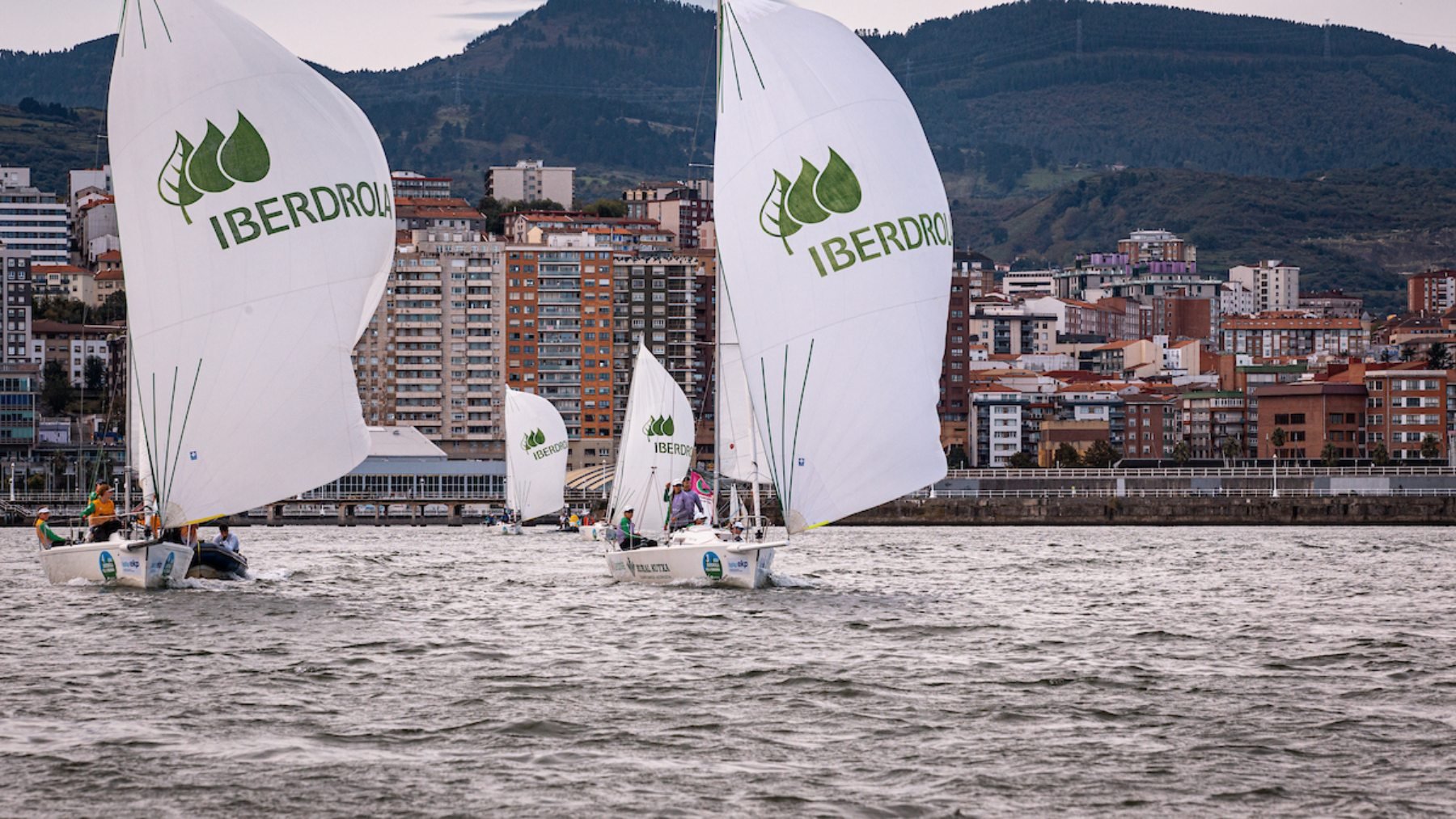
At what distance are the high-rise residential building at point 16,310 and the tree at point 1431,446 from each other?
96.3m

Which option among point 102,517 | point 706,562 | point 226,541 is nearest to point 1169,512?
point 706,562

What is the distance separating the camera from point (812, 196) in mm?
25578

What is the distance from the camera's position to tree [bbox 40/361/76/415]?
147000 millimetres

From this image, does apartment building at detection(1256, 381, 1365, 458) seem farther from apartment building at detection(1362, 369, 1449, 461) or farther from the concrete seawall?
the concrete seawall

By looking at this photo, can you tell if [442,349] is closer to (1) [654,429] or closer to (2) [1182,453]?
(2) [1182,453]

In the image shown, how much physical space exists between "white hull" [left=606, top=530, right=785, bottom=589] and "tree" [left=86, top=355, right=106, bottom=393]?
129m

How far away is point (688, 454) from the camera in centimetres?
5459

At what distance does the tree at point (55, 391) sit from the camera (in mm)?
147000

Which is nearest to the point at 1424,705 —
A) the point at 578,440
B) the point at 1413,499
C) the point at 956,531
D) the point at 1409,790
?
the point at 1409,790

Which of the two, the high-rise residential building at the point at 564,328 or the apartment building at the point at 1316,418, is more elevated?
the high-rise residential building at the point at 564,328

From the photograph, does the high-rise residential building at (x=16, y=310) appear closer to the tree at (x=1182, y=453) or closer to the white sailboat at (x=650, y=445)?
the tree at (x=1182, y=453)

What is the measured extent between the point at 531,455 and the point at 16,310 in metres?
89.2

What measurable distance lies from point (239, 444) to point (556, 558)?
824 inches

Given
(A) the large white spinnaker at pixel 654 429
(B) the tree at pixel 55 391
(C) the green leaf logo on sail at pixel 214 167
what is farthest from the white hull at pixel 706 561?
(B) the tree at pixel 55 391
